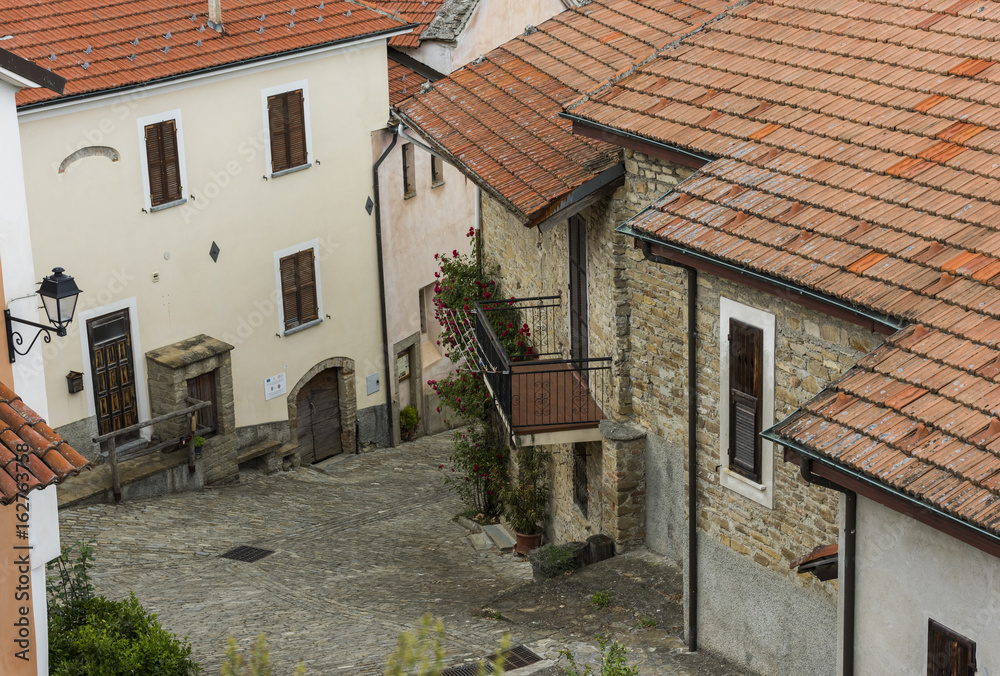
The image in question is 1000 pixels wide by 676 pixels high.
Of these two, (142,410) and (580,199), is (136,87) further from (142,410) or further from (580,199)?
(580,199)

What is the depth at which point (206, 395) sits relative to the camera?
20953 mm

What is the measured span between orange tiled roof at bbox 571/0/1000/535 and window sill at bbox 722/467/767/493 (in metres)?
2.07

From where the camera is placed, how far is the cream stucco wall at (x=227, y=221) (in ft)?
61.7

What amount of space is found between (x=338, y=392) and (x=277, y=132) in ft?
15.4

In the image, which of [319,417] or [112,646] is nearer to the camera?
[112,646]

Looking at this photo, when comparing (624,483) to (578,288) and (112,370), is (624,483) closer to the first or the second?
(578,288)

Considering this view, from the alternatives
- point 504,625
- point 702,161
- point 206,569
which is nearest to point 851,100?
point 702,161

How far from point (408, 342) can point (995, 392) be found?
16.8 m

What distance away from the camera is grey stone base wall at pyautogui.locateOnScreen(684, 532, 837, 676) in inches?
420

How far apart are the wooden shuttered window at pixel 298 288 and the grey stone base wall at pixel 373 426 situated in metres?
2.30

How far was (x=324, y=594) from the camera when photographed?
15.8m

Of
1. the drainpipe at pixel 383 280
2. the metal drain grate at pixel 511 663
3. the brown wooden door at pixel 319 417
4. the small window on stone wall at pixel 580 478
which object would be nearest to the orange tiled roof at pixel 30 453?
the metal drain grate at pixel 511 663

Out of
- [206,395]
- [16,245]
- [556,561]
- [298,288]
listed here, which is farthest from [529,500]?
[16,245]

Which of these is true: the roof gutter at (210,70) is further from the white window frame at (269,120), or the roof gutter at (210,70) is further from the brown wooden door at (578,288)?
the brown wooden door at (578,288)
